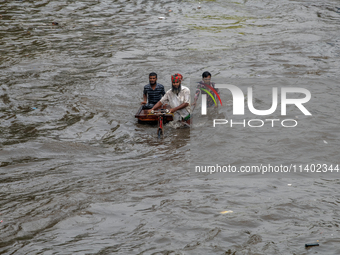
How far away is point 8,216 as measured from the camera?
19.2 ft

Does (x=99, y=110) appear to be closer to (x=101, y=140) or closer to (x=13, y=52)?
(x=101, y=140)

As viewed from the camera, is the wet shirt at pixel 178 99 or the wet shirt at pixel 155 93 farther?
the wet shirt at pixel 155 93

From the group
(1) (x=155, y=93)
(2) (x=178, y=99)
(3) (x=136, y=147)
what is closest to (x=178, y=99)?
(2) (x=178, y=99)

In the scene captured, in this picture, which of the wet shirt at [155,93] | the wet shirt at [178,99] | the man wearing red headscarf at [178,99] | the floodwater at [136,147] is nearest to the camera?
the floodwater at [136,147]

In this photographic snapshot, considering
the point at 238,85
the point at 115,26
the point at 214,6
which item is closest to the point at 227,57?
the point at 238,85

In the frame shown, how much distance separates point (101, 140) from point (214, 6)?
17.3 metres

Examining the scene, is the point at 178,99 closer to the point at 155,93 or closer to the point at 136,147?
the point at 155,93

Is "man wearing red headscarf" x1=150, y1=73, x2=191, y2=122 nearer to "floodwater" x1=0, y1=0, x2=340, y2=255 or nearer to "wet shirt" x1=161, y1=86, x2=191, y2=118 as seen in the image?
"wet shirt" x1=161, y1=86, x2=191, y2=118

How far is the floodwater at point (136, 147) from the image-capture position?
17.8 ft

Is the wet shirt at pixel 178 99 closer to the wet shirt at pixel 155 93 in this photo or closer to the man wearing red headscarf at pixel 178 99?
the man wearing red headscarf at pixel 178 99

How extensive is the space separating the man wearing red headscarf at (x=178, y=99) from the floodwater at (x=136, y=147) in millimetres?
501

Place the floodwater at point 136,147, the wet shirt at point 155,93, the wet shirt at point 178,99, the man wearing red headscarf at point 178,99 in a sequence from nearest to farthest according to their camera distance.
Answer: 1. the floodwater at point 136,147
2. the man wearing red headscarf at point 178,99
3. the wet shirt at point 178,99
4. the wet shirt at point 155,93

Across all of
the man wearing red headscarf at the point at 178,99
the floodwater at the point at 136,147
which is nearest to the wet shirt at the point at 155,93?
the man wearing red headscarf at the point at 178,99

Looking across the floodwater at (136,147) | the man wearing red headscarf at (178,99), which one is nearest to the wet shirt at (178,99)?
the man wearing red headscarf at (178,99)
